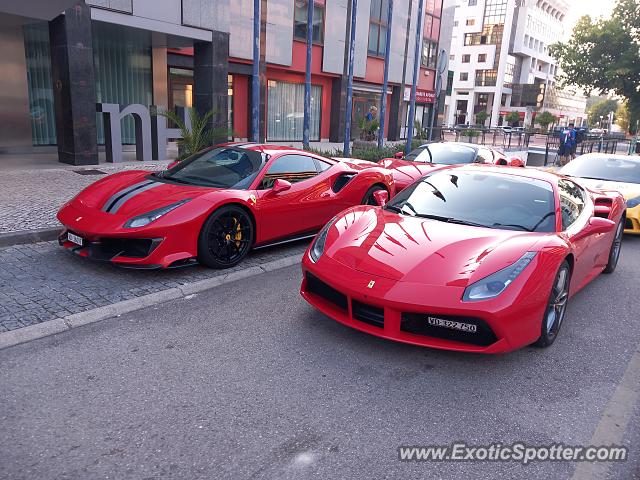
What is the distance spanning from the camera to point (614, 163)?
357 inches

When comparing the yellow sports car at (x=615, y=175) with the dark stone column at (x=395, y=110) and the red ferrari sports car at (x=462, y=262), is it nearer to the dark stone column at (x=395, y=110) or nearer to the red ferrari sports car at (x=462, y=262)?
the red ferrari sports car at (x=462, y=262)

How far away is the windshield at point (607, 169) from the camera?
8.71 metres

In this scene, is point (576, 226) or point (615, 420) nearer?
point (615, 420)

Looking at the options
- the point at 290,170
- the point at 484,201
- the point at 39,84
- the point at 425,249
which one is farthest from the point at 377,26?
the point at 425,249

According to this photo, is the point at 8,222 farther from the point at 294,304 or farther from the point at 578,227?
the point at 578,227

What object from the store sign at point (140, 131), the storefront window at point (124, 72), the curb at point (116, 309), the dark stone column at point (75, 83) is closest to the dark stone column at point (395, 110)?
the storefront window at point (124, 72)

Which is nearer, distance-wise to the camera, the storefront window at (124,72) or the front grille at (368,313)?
the front grille at (368,313)

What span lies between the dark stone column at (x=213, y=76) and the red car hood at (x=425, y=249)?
1125 centimetres

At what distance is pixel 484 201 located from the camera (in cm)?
455

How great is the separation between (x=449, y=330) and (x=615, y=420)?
3.57 ft

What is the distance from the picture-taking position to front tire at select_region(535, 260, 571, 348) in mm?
3777

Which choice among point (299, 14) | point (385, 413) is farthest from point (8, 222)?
point (299, 14)

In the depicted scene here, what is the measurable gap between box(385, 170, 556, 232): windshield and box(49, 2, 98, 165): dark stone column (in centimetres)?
956

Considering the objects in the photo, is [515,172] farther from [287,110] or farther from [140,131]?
[287,110]
